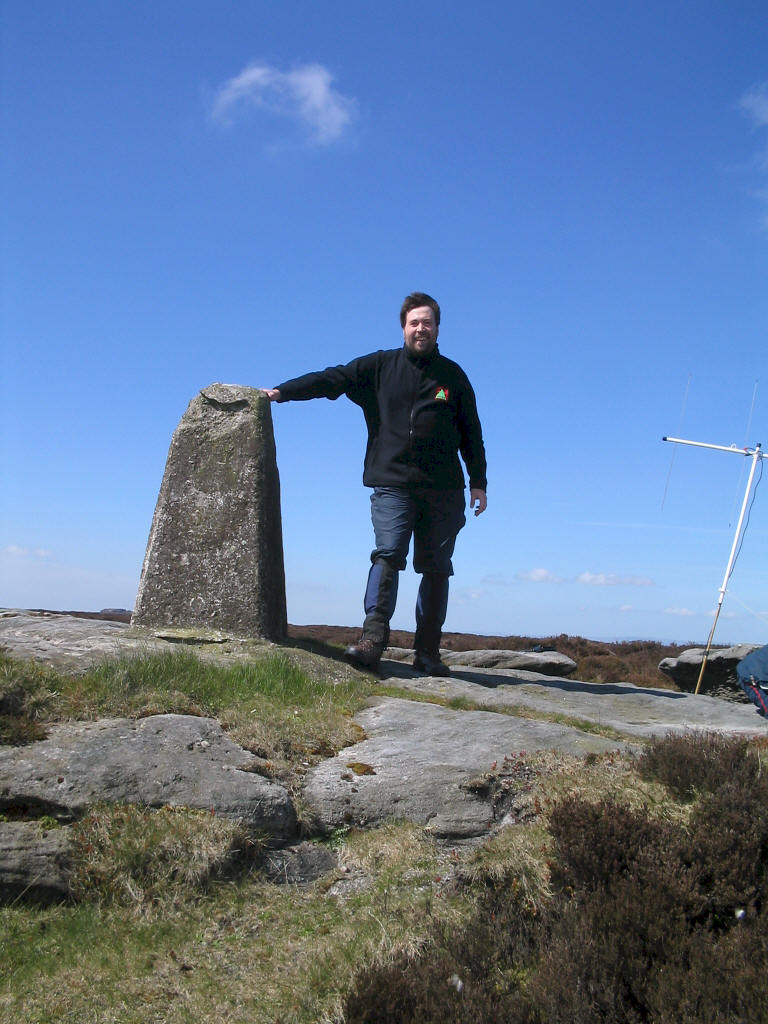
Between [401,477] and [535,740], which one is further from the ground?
[401,477]

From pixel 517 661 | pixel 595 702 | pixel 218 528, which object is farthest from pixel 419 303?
pixel 517 661

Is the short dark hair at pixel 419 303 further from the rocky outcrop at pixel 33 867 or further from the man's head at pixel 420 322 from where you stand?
the rocky outcrop at pixel 33 867

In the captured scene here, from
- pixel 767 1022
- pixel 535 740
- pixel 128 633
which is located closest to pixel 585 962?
pixel 767 1022

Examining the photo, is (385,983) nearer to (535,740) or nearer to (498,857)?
(498,857)

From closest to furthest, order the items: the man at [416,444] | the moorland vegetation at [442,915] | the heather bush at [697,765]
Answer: the moorland vegetation at [442,915], the heather bush at [697,765], the man at [416,444]

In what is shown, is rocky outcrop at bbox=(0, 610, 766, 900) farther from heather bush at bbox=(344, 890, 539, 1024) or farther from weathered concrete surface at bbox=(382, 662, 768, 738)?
heather bush at bbox=(344, 890, 539, 1024)

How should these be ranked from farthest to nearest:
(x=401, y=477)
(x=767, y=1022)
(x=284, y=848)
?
(x=401, y=477) → (x=284, y=848) → (x=767, y=1022)

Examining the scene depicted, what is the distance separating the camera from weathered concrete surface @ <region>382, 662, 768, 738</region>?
23.2 ft

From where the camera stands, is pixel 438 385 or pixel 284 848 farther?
pixel 438 385

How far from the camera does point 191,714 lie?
5383 mm

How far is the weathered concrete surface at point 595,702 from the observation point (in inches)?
279

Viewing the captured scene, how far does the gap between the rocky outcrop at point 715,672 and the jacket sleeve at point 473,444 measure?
5310 mm

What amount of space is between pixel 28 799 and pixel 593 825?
9.06 feet

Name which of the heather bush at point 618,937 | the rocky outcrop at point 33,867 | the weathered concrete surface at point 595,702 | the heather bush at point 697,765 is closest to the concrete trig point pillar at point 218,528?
the weathered concrete surface at point 595,702
